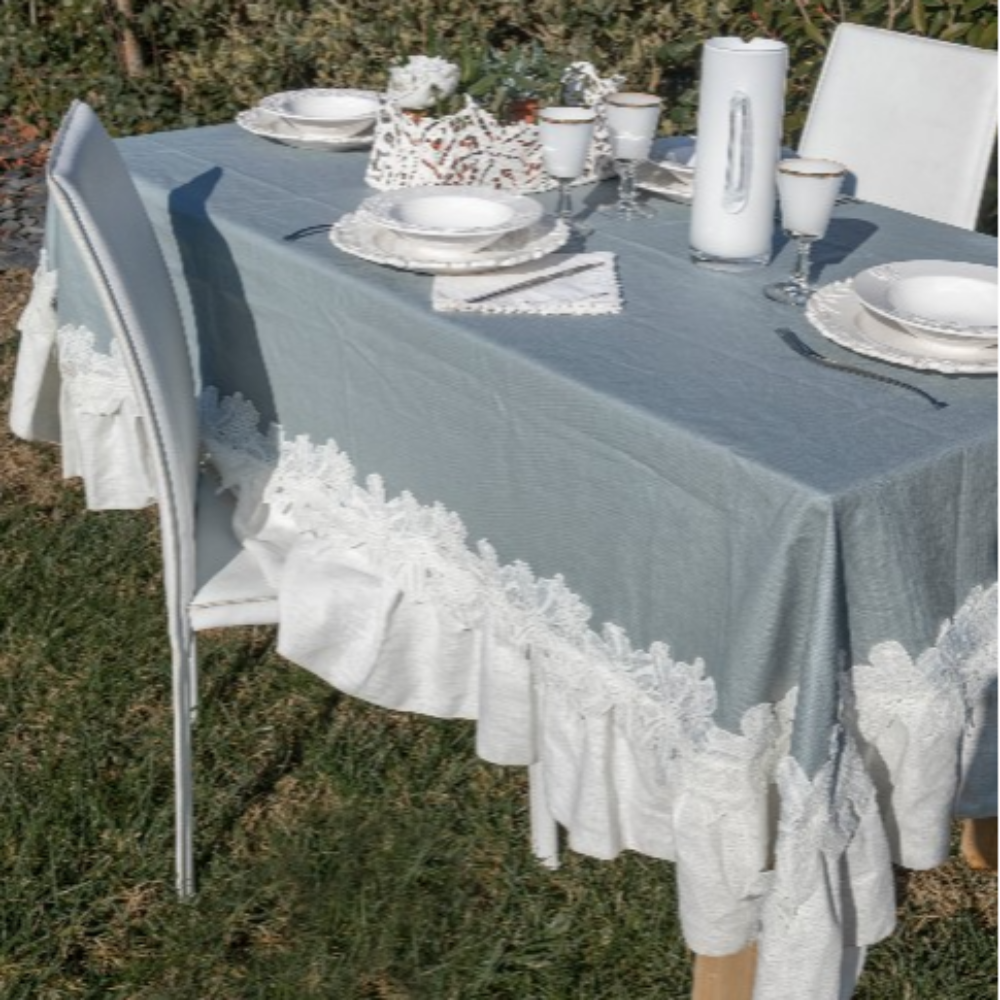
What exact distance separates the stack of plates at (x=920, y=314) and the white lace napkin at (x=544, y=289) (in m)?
0.24

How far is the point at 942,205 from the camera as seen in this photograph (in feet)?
8.63

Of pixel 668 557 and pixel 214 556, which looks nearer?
pixel 668 557

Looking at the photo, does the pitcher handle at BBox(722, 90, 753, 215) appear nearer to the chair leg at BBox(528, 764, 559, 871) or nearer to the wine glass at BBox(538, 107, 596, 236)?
the wine glass at BBox(538, 107, 596, 236)

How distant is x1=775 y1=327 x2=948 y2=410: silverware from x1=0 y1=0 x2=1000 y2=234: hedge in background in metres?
0.84

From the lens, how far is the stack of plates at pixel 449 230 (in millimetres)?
1909

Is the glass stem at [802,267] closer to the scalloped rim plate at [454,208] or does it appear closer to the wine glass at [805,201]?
the wine glass at [805,201]

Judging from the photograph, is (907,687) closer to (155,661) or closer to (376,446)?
(376,446)

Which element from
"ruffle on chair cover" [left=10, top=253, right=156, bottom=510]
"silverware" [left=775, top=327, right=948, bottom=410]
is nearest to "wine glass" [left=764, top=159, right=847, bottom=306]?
"silverware" [left=775, top=327, right=948, bottom=410]

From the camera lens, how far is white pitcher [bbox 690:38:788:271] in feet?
5.96

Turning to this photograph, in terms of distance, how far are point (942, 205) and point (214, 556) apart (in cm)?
129

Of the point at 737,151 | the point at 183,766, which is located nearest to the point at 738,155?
the point at 737,151

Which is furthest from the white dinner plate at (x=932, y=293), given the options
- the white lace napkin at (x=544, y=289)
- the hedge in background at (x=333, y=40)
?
the hedge in background at (x=333, y=40)

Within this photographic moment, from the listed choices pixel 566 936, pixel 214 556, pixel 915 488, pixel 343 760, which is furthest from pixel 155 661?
pixel 915 488

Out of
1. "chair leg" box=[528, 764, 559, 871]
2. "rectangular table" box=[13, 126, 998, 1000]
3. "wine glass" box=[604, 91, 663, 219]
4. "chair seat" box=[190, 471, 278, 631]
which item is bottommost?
"chair leg" box=[528, 764, 559, 871]
